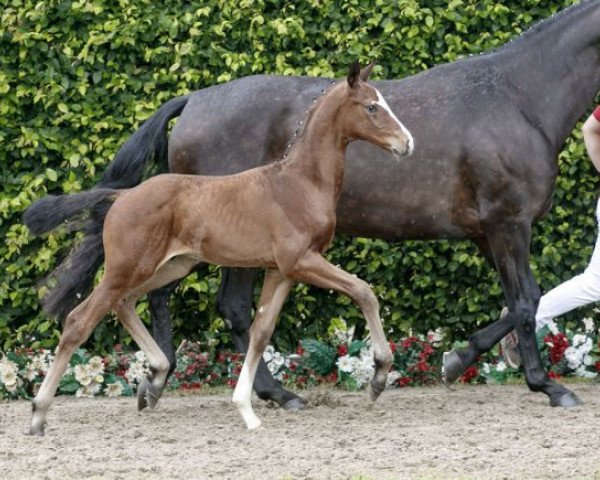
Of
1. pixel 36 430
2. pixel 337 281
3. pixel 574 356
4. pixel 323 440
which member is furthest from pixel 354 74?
pixel 574 356

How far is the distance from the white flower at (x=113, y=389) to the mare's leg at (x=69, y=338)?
6.35 ft

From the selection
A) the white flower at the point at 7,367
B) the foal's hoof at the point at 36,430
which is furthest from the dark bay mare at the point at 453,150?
the foal's hoof at the point at 36,430

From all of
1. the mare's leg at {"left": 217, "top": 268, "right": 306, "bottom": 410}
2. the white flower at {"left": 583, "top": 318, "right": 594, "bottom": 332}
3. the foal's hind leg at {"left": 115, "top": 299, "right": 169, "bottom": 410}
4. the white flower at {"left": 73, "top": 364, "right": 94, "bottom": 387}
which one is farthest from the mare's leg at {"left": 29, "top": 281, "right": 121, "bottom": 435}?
the white flower at {"left": 583, "top": 318, "right": 594, "bottom": 332}

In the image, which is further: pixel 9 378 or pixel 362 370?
pixel 362 370

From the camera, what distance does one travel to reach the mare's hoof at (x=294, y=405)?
7.25 m

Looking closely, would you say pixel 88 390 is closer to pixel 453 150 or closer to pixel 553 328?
pixel 453 150

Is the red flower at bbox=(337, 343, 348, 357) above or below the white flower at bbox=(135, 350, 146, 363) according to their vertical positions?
above

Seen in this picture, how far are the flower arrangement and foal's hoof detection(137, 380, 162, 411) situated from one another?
1.07 m

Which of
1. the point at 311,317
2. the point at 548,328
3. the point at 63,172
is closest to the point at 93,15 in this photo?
the point at 63,172

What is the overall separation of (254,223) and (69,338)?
3.52ft

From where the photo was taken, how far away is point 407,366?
27.9ft

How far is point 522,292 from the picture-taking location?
7.16 m

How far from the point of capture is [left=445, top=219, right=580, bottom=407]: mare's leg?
711cm

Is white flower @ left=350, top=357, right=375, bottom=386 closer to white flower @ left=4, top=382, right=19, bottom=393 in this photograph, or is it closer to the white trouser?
the white trouser
